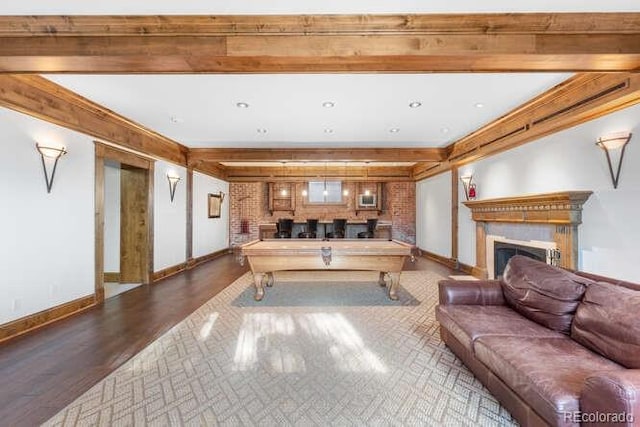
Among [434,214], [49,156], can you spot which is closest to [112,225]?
[49,156]

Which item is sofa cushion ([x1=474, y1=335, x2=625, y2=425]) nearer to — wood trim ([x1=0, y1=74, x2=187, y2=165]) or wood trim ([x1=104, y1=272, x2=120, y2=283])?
wood trim ([x1=0, y1=74, x2=187, y2=165])

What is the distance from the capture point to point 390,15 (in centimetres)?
227

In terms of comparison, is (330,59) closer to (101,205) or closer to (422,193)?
(101,205)

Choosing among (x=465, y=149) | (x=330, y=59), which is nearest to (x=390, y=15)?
(x=330, y=59)

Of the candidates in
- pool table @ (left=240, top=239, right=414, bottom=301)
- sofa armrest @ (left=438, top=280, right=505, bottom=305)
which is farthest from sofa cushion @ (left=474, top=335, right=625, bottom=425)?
pool table @ (left=240, top=239, right=414, bottom=301)

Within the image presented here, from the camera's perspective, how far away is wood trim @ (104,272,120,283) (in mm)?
5473

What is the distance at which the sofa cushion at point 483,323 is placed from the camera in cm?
219

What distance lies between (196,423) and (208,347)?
106 centimetres

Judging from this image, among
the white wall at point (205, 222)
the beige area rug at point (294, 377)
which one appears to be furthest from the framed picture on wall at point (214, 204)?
the beige area rug at point (294, 377)

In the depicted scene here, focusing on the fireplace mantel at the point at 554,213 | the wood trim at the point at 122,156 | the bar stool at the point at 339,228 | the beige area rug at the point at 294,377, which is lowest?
the beige area rug at the point at 294,377

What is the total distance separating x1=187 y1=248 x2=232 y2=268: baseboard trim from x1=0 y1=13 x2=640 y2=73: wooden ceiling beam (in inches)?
203

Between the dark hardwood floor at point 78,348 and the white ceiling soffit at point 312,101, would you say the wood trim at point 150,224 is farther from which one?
the white ceiling soffit at point 312,101

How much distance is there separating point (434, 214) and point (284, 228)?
455 centimetres

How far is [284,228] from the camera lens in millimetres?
9266
